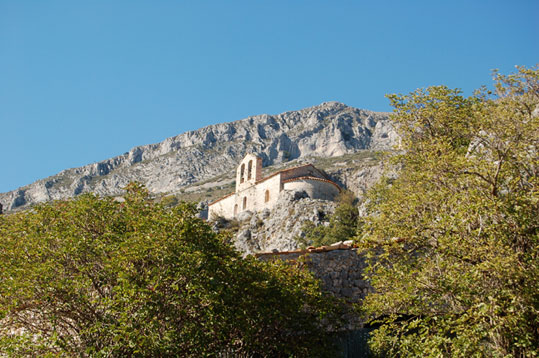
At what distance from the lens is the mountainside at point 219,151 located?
12556 cm

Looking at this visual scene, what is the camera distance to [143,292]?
9031 mm

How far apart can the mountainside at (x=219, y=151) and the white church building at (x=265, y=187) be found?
196ft

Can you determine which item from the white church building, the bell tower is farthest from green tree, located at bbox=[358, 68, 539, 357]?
the bell tower

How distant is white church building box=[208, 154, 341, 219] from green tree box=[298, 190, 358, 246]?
27.4 feet

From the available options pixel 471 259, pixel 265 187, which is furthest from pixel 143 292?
pixel 265 187

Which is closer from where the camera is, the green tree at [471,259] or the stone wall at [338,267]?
the green tree at [471,259]

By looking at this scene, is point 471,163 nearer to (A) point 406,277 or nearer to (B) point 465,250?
(B) point 465,250

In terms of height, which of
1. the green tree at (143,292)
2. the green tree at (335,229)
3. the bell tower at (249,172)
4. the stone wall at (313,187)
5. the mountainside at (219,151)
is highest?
the mountainside at (219,151)

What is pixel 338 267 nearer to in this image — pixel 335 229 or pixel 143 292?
pixel 143 292

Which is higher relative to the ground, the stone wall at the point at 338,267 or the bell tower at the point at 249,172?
the bell tower at the point at 249,172

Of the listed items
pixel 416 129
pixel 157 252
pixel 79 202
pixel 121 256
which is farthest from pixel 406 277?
pixel 416 129

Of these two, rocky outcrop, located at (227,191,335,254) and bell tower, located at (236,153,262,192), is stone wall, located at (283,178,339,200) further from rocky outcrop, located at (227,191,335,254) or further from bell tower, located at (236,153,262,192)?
bell tower, located at (236,153,262,192)

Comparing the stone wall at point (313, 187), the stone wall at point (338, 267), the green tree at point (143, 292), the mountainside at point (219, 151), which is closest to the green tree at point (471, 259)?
the stone wall at point (338, 267)

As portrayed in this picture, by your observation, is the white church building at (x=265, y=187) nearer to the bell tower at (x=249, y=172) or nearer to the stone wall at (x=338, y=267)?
the bell tower at (x=249, y=172)
